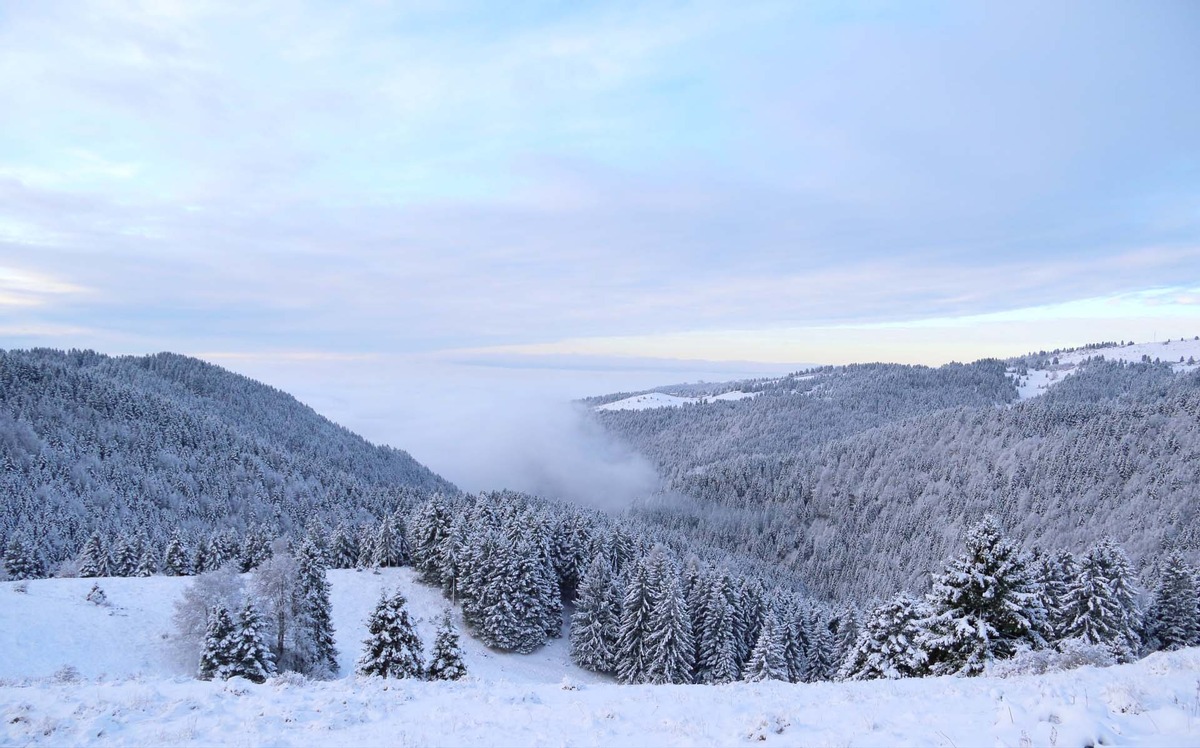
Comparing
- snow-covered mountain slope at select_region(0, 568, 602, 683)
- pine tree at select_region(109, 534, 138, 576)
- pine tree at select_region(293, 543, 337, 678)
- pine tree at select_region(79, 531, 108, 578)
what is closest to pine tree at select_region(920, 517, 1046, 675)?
snow-covered mountain slope at select_region(0, 568, 602, 683)

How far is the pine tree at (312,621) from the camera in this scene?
36875mm

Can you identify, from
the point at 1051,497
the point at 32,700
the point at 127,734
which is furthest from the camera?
the point at 1051,497

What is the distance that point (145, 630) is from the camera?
1575 inches

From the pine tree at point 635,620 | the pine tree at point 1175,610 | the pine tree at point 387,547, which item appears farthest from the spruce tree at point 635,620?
the pine tree at point 1175,610

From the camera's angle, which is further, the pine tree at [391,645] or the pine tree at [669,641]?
the pine tree at [669,641]

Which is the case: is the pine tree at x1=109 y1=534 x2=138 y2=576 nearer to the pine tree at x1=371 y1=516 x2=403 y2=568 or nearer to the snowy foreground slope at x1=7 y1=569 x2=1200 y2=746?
the pine tree at x1=371 y1=516 x2=403 y2=568

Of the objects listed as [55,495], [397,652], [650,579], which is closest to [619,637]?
[650,579]

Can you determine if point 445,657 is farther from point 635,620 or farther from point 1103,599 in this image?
point 1103,599

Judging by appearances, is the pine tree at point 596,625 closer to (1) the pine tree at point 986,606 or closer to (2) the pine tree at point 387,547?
(2) the pine tree at point 387,547

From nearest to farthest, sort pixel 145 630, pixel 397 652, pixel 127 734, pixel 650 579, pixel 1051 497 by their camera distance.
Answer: pixel 127 734 < pixel 397 652 < pixel 145 630 < pixel 650 579 < pixel 1051 497

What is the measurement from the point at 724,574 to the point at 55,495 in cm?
15875

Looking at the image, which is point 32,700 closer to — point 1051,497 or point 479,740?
point 479,740

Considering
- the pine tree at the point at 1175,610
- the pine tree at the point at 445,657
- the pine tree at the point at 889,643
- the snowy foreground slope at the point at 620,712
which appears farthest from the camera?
the pine tree at the point at 1175,610

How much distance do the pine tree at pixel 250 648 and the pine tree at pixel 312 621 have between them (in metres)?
3.98
